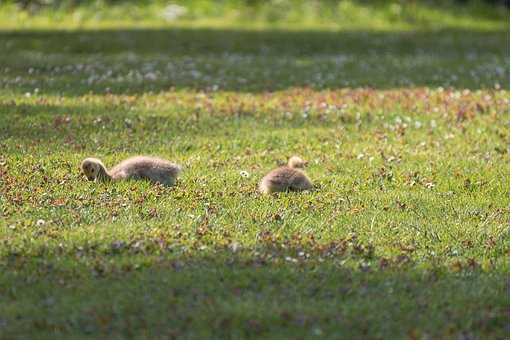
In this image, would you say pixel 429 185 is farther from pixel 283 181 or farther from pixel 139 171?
pixel 139 171

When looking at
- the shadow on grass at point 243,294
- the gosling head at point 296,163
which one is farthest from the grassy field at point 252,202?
the gosling head at point 296,163

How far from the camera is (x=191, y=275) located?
7.84 meters

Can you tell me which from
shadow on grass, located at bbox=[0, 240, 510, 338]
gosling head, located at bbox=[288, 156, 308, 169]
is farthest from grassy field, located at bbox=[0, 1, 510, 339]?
gosling head, located at bbox=[288, 156, 308, 169]

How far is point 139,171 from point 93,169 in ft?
1.66

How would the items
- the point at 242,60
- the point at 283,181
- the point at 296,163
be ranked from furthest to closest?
the point at 242,60 < the point at 296,163 < the point at 283,181

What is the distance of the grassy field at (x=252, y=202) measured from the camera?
7246 millimetres

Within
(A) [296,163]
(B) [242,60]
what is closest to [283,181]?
(A) [296,163]

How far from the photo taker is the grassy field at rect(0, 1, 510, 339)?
A: 7246 millimetres

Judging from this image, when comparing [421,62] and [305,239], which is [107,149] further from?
[421,62]

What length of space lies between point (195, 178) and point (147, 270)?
3.32 meters

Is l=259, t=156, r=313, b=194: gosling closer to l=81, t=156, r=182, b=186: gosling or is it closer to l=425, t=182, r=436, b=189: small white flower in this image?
l=81, t=156, r=182, b=186: gosling

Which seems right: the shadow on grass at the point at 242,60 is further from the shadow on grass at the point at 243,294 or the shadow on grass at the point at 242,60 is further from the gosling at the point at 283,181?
the shadow on grass at the point at 243,294

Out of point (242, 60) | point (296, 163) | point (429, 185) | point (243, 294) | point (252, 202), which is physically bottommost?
point (242, 60)

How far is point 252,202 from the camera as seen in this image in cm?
1011
